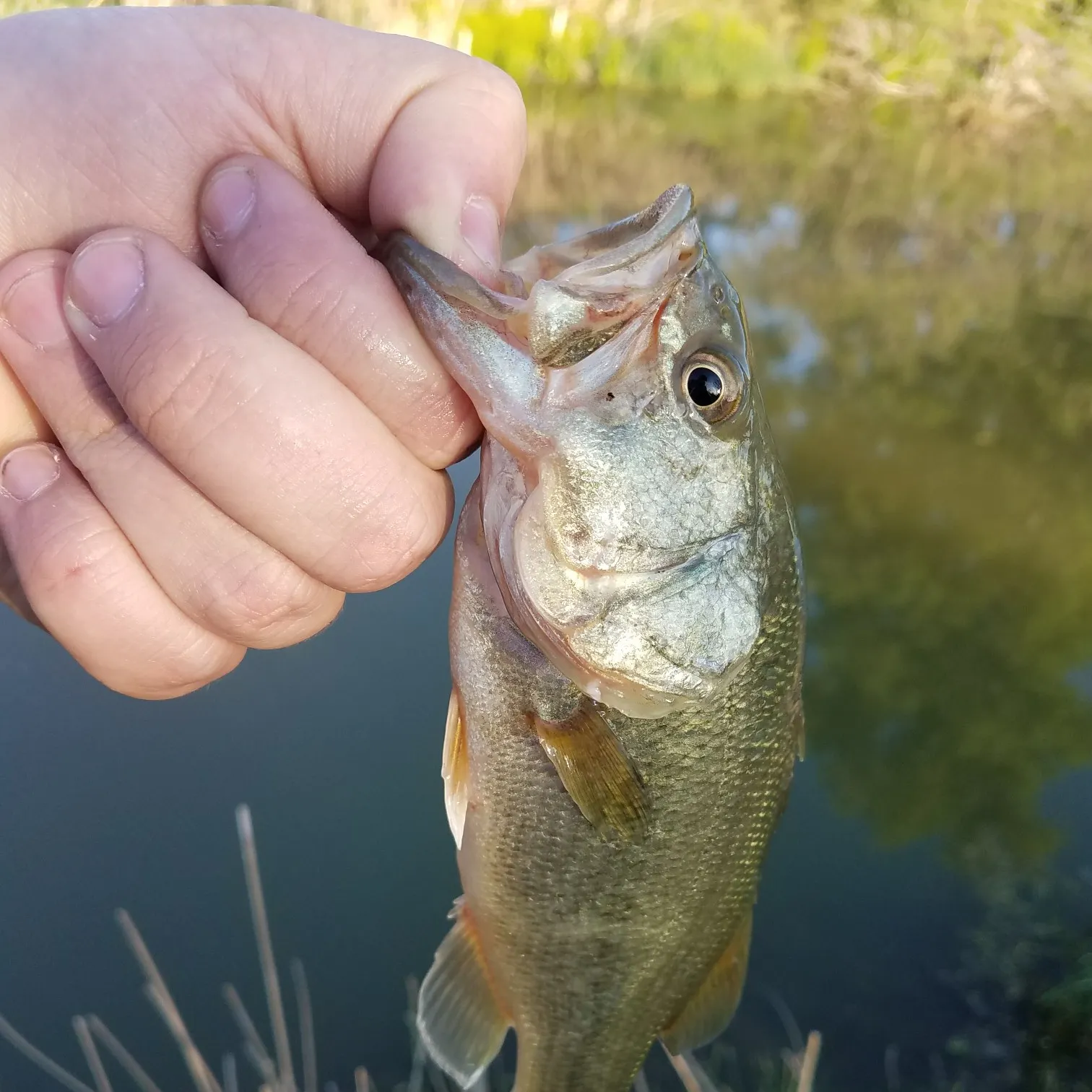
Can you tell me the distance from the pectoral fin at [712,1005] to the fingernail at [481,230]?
1.38m

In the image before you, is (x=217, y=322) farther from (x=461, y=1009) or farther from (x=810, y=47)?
(x=810, y=47)

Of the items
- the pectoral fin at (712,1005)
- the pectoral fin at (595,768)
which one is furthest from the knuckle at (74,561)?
the pectoral fin at (712,1005)

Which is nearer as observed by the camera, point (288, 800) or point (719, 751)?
point (719, 751)

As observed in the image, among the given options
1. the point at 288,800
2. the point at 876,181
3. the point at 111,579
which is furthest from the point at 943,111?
the point at 111,579

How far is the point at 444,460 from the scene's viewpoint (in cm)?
140

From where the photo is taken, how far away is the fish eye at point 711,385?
1.30 metres

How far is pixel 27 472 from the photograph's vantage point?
146cm

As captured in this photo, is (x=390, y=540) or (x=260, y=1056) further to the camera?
(x=260, y=1056)

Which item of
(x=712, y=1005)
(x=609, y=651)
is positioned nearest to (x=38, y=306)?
(x=609, y=651)

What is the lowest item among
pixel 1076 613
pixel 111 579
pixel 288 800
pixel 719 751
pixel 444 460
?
pixel 1076 613

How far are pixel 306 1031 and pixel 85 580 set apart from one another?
6.60 ft

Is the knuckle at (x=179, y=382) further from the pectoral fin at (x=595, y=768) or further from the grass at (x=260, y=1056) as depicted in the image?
the grass at (x=260, y=1056)

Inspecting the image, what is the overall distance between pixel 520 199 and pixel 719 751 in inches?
371

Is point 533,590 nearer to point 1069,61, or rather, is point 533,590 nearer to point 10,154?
point 10,154
